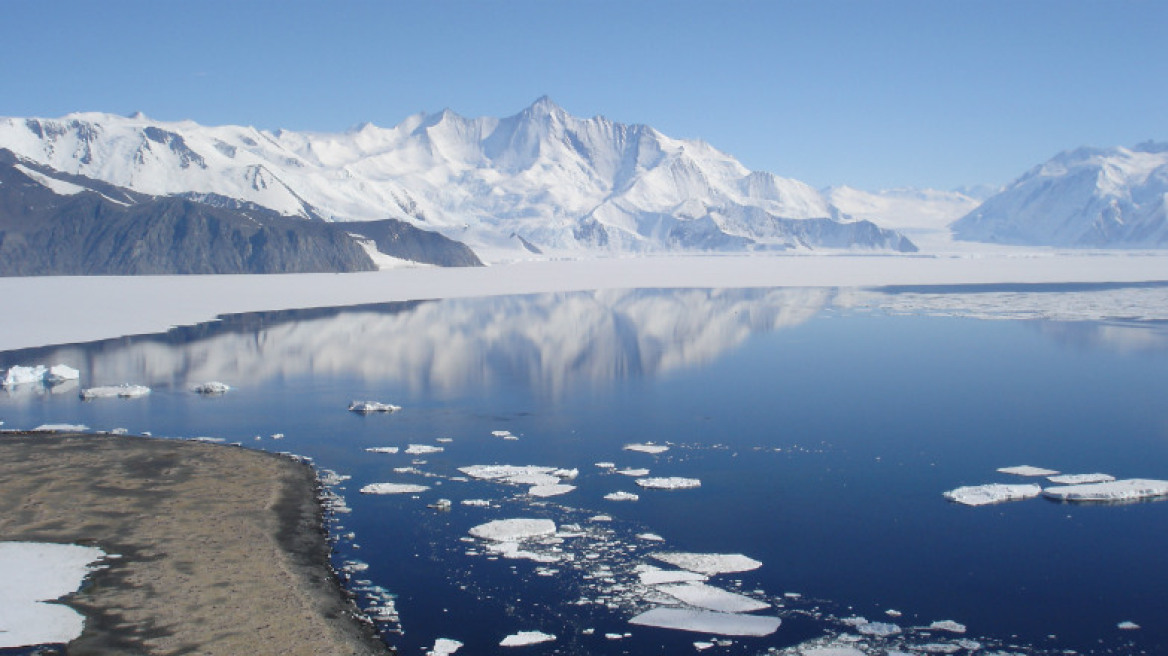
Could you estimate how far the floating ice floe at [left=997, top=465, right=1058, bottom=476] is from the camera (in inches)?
755

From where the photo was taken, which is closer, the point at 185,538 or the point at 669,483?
the point at 185,538

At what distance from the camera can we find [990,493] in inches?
699

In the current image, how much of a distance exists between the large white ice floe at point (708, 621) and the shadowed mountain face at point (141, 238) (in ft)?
351

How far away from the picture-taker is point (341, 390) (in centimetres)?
2995

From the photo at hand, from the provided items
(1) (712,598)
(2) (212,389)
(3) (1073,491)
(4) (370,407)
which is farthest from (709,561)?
(2) (212,389)

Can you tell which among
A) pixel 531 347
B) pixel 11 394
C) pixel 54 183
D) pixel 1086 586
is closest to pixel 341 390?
pixel 11 394

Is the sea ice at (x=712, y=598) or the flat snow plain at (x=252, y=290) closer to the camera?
the sea ice at (x=712, y=598)

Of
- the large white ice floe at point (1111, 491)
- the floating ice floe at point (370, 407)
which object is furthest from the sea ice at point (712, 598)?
the floating ice floe at point (370, 407)

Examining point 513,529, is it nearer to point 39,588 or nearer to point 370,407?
point 39,588

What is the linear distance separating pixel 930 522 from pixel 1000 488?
2.36 m

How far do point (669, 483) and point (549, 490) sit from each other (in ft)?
7.40

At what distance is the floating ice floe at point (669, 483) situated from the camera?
18.6m

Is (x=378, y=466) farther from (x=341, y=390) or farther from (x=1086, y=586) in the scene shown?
(x=1086, y=586)

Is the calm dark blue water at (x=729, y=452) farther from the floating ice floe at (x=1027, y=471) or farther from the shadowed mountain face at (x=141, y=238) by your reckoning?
the shadowed mountain face at (x=141, y=238)
